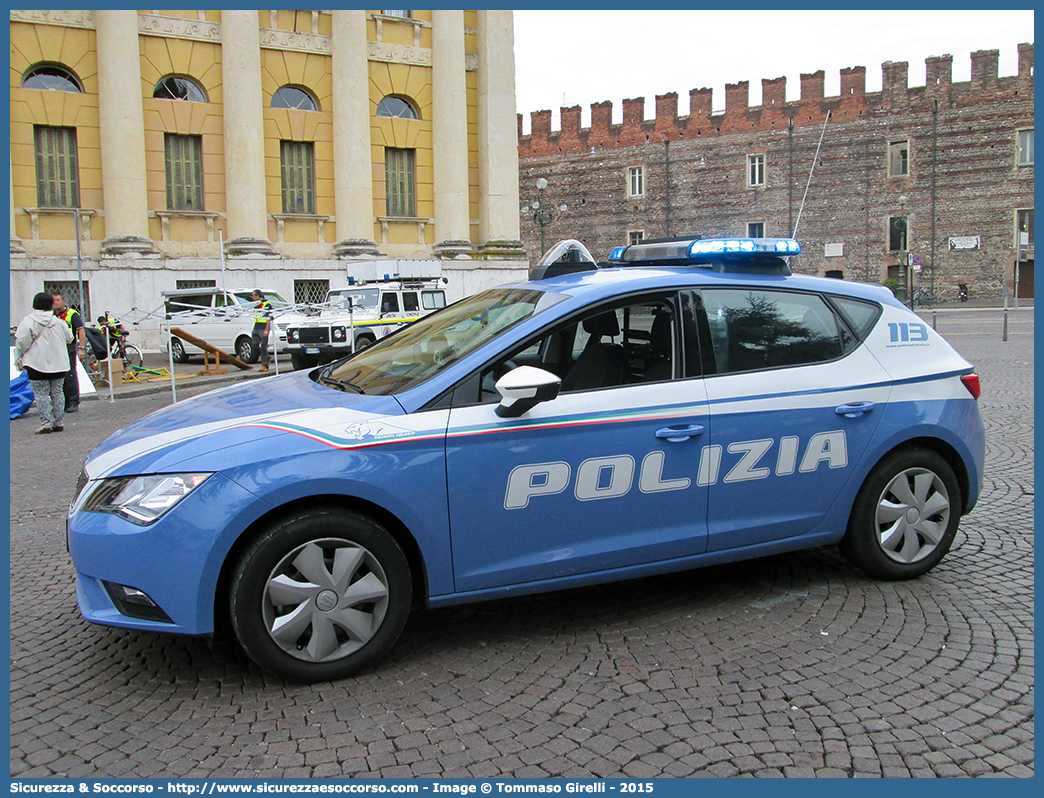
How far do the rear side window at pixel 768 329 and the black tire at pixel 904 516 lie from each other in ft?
2.25

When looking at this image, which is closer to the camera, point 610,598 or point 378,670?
point 378,670

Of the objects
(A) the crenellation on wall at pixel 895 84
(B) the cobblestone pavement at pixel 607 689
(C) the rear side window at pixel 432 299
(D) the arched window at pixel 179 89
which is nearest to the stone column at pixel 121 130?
(D) the arched window at pixel 179 89

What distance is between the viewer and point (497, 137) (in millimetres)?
29141

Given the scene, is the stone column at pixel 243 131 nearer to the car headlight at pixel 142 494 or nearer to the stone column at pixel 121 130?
the stone column at pixel 121 130

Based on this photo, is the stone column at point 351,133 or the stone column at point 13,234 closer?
the stone column at point 13,234

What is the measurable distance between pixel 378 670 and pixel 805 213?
54.6m

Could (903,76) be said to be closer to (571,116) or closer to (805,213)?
(805,213)

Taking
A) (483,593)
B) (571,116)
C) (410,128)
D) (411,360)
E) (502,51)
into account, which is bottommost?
(483,593)

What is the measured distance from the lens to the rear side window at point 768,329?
4.16 m

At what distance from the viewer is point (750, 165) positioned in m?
53.4

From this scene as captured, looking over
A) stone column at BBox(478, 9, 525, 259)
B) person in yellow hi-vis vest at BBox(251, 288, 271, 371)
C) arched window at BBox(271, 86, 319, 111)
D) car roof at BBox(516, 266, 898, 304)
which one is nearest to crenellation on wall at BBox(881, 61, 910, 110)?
stone column at BBox(478, 9, 525, 259)

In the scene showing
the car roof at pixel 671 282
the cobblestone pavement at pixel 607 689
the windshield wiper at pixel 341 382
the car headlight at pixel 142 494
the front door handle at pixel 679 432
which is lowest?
the cobblestone pavement at pixel 607 689

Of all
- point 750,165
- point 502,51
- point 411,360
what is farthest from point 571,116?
point 411,360

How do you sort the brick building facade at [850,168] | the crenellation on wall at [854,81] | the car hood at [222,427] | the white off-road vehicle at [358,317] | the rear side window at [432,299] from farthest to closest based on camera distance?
the crenellation on wall at [854,81] → the brick building facade at [850,168] → the rear side window at [432,299] → the white off-road vehicle at [358,317] → the car hood at [222,427]
